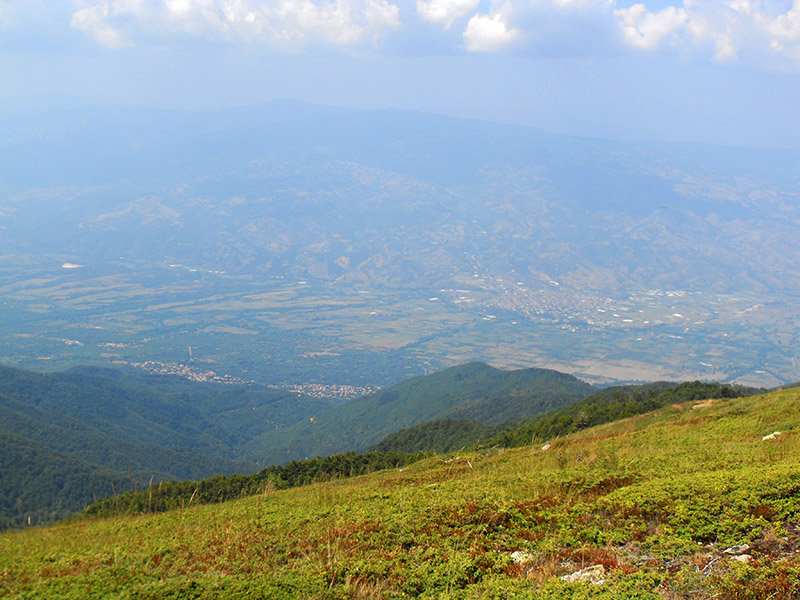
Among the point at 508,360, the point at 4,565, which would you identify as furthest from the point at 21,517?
the point at 508,360

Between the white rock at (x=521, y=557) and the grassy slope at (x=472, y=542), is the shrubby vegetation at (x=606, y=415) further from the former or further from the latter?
the white rock at (x=521, y=557)

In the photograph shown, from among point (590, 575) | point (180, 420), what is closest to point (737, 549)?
point (590, 575)

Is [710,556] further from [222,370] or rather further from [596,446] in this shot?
[222,370]

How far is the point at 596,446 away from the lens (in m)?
16.9

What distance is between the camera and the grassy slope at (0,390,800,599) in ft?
22.3

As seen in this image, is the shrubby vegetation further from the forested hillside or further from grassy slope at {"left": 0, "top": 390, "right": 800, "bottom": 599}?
the forested hillside

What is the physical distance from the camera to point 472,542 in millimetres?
8047

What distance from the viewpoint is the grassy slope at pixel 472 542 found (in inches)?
267

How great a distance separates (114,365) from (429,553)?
17018 centimetres

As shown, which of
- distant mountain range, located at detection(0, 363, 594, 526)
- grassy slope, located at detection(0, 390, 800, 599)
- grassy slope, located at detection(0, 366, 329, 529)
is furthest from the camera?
distant mountain range, located at detection(0, 363, 594, 526)

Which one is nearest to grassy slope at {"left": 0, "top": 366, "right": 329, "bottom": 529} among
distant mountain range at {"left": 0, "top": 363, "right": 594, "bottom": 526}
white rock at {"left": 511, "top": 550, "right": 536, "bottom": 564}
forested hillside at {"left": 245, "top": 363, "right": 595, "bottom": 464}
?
distant mountain range at {"left": 0, "top": 363, "right": 594, "bottom": 526}

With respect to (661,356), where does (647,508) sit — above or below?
above

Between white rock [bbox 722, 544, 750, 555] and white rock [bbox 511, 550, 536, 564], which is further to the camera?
white rock [bbox 511, 550, 536, 564]

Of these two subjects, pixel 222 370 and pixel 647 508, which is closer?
pixel 647 508
